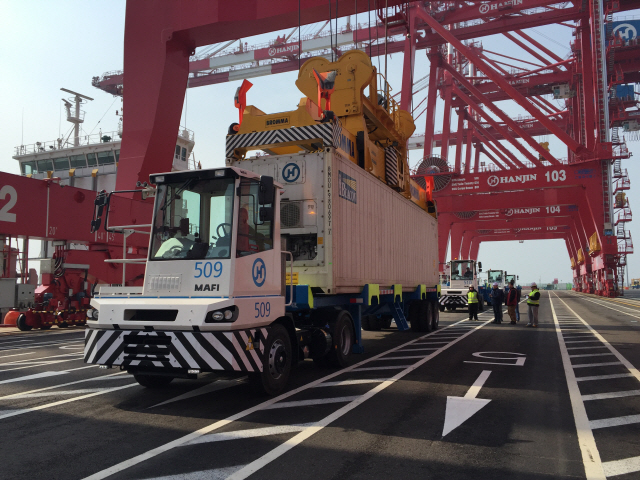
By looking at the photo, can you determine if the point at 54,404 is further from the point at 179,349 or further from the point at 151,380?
the point at 179,349

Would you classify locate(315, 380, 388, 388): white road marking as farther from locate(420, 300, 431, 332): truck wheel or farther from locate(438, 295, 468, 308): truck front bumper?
locate(438, 295, 468, 308): truck front bumper

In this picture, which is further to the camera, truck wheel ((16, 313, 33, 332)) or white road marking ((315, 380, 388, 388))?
truck wheel ((16, 313, 33, 332))

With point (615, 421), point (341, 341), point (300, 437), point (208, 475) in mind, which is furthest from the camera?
point (341, 341)

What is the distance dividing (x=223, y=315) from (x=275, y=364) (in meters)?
1.29

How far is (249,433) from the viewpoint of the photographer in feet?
16.7

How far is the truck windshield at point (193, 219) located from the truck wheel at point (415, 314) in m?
10.2

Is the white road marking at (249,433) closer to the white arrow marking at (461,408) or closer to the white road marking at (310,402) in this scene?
the white road marking at (310,402)

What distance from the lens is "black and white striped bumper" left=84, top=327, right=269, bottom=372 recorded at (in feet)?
19.0

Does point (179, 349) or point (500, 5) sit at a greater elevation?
point (500, 5)

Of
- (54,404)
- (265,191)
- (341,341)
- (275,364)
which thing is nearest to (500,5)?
(341,341)

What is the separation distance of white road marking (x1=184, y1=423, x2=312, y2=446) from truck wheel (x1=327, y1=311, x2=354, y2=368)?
10.7ft

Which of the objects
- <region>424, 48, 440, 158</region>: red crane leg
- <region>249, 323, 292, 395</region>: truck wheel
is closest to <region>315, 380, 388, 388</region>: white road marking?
<region>249, 323, 292, 395</region>: truck wheel

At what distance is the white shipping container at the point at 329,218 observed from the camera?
8.17 metres

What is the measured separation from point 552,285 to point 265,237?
527ft
